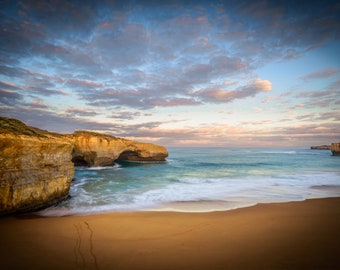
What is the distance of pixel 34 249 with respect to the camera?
14.7 ft

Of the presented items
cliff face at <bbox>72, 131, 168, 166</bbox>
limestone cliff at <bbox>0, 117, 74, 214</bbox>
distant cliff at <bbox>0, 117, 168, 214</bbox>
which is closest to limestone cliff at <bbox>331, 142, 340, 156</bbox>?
cliff face at <bbox>72, 131, 168, 166</bbox>

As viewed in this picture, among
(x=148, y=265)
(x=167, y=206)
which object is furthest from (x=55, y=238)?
(x=167, y=206)

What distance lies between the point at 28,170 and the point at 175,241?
20.8ft

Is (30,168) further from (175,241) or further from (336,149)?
(336,149)

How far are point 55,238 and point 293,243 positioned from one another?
6365 mm

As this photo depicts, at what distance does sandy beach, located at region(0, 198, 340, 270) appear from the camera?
3.89m

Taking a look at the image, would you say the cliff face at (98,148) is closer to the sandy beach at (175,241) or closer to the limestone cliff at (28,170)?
the limestone cliff at (28,170)

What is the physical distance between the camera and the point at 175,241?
4.84m

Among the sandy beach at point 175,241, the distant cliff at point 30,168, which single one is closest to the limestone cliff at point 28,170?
the distant cliff at point 30,168

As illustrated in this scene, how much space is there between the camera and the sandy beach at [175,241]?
12.8 feet

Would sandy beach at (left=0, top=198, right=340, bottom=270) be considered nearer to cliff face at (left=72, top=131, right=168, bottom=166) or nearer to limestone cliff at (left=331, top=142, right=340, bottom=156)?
cliff face at (left=72, top=131, right=168, bottom=166)

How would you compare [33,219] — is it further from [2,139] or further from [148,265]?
[148,265]

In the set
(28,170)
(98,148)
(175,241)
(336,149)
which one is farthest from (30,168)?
(336,149)

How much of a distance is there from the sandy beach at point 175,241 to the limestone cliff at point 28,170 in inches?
28.6
